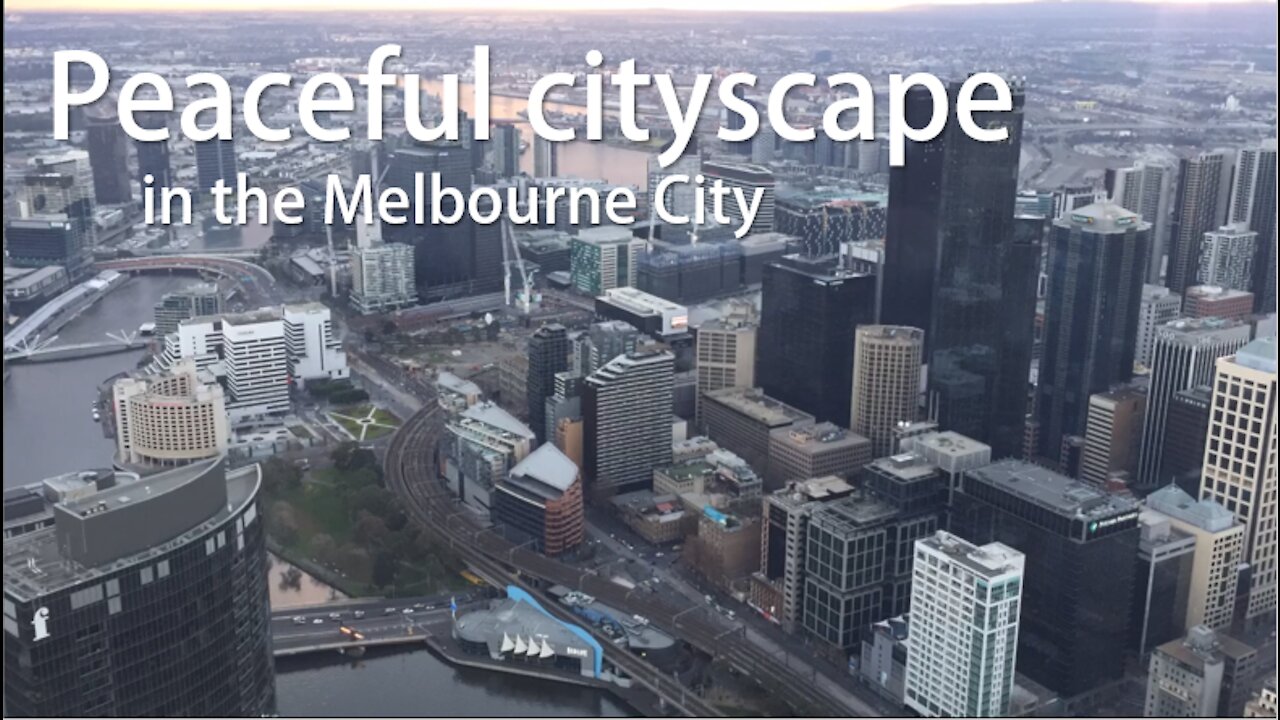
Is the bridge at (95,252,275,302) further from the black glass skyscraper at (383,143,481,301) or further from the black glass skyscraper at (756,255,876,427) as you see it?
the black glass skyscraper at (756,255,876,427)

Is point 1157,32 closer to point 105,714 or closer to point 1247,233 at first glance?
point 1247,233

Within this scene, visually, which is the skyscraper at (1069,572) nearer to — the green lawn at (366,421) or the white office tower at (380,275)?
the green lawn at (366,421)

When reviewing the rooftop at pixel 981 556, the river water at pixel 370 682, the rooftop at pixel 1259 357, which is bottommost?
the river water at pixel 370 682

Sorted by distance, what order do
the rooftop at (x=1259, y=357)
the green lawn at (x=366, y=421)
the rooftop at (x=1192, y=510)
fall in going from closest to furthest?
the rooftop at (x=1259, y=357) → the rooftop at (x=1192, y=510) → the green lawn at (x=366, y=421)

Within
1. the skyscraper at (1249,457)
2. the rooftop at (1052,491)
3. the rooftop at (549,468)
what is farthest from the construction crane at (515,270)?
the skyscraper at (1249,457)

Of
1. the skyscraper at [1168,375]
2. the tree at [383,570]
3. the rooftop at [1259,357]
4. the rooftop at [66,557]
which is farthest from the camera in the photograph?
the skyscraper at [1168,375]
